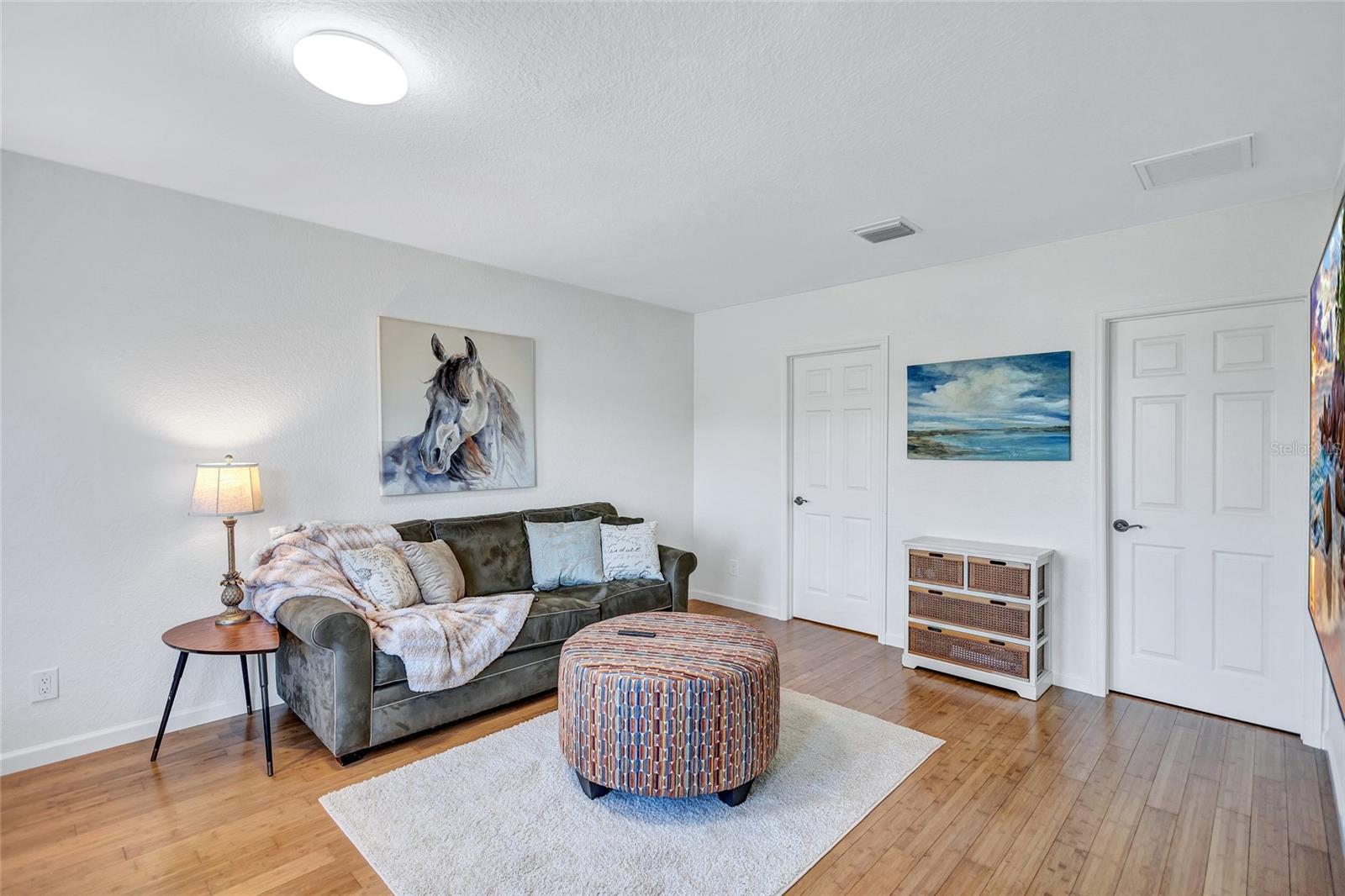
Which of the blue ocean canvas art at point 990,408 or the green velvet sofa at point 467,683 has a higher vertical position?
the blue ocean canvas art at point 990,408

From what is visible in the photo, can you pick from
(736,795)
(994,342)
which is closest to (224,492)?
(736,795)

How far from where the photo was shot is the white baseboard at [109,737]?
2469mm

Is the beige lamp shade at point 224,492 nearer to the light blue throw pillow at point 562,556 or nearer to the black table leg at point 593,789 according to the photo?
the light blue throw pillow at point 562,556

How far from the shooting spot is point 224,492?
2.64 m

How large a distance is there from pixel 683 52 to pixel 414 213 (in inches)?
70.7

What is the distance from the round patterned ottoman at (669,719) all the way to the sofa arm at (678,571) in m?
1.57

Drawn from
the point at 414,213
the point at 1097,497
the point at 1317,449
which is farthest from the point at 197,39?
the point at 1097,497

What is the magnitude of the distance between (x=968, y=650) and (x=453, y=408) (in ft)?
10.7

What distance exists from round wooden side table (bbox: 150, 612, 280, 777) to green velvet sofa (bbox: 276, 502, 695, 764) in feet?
0.31

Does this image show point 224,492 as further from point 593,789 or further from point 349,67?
point 593,789

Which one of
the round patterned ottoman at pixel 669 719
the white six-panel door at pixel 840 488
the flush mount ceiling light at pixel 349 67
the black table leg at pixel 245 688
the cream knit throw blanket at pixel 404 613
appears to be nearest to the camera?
the flush mount ceiling light at pixel 349 67

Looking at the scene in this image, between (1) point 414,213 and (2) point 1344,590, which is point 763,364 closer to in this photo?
(1) point 414,213

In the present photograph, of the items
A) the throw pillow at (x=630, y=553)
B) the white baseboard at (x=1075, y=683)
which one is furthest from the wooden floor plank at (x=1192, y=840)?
the throw pillow at (x=630, y=553)

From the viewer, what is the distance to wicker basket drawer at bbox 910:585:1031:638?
3.30 metres
